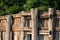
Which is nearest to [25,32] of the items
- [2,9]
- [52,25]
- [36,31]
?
[36,31]

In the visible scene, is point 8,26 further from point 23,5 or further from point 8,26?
point 23,5

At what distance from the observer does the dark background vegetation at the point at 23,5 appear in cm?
796

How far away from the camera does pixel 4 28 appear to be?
7.38 m

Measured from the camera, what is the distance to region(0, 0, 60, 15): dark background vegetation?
7955 mm

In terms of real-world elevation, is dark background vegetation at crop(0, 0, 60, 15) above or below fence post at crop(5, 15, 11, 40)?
above

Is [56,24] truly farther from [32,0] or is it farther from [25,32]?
[32,0]

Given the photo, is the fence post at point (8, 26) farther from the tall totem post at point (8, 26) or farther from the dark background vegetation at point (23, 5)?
the dark background vegetation at point (23, 5)

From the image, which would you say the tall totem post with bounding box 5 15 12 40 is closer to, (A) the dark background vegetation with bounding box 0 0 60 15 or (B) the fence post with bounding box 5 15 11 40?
(B) the fence post with bounding box 5 15 11 40

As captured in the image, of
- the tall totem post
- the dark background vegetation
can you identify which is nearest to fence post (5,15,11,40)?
the tall totem post

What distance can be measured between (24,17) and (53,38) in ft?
3.96

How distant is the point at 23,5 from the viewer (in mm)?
9062

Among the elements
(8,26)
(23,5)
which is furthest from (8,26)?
(23,5)

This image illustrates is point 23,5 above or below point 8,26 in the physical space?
above

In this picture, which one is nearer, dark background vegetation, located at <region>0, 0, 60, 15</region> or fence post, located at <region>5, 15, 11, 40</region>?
fence post, located at <region>5, 15, 11, 40</region>
